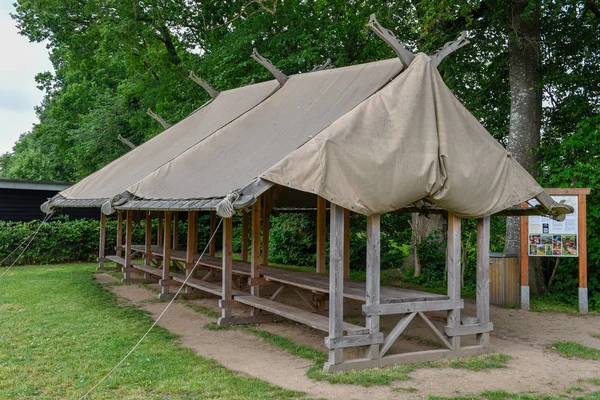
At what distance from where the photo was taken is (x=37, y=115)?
147 ft

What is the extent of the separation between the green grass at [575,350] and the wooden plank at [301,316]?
2.52 meters

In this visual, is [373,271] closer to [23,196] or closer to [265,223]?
[265,223]

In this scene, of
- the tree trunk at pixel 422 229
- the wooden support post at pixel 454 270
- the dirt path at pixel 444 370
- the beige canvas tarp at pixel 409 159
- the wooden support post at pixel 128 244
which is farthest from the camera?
the tree trunk at pixel 422 229

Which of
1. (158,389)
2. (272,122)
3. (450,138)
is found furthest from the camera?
(272,122)

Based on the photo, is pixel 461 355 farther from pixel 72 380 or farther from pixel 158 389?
pixel 72 380

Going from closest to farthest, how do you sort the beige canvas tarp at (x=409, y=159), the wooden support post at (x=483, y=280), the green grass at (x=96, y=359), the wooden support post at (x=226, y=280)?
the green grass at (x=96, y=359) → the beige canvas tarp at (x=409, y=159) → the wooden support post at (x=483, y=280) → the wooden support post at (x=226, y=280)

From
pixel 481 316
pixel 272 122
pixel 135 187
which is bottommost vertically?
pixel 481 316

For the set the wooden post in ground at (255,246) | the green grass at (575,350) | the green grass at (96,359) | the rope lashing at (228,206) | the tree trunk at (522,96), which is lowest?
the green grass at (575,350)

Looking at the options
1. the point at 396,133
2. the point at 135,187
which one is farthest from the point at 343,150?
the point at 135,187

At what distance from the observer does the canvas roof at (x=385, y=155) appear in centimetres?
516

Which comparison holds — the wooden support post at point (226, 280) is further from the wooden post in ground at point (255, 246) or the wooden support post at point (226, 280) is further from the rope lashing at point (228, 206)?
the rope lashing at point (228, 206)

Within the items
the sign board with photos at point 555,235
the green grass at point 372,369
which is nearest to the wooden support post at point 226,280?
the green grass at point 372,369

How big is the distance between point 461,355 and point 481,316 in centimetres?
49

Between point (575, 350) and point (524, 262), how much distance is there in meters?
2.79
